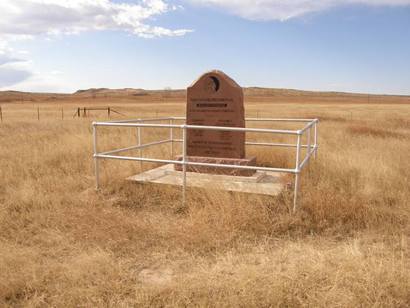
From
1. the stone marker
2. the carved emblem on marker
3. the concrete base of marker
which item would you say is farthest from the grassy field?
the carved emblem on marker

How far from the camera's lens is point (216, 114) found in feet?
22.5

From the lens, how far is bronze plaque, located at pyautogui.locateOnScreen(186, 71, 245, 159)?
6727mm

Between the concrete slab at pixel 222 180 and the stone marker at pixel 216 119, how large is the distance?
244 millimetres

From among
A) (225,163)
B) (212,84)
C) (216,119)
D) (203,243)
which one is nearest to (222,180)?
(225,163)

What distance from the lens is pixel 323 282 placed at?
3.21 m

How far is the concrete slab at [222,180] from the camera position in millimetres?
5547

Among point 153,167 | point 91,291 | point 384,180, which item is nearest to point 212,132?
point 153,167

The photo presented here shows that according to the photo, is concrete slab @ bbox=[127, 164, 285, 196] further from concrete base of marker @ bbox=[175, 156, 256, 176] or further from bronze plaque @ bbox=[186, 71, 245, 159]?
bronze plaque @ bbox=[186, 71, 245, 159]

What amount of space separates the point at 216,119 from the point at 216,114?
9cm

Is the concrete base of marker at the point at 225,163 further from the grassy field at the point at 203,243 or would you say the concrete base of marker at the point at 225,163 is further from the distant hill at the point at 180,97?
the distant hill at the point at 180,97

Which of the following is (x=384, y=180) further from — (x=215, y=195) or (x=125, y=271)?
(x=125, y=271)

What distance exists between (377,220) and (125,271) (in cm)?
322

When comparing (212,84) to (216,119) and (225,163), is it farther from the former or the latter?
(225,163)

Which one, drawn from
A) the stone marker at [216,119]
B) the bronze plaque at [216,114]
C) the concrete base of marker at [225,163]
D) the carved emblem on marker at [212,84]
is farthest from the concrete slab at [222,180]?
the carved emblem on marker at [212,84]
